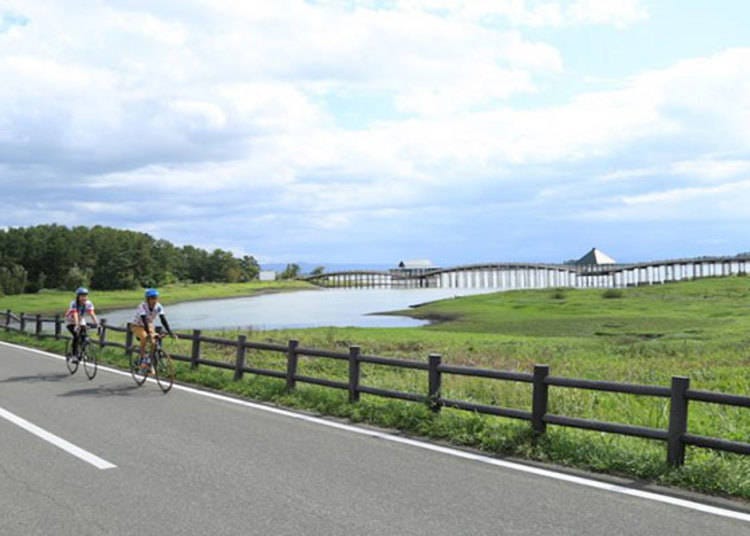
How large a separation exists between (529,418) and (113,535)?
204 inches

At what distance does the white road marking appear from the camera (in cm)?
791

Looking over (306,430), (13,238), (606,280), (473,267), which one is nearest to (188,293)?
(13,238)

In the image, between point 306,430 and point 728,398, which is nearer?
point 728,398

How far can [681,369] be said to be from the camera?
1878cm

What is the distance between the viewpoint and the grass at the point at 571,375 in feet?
26.0

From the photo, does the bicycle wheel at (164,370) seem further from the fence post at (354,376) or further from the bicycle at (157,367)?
the fence post at (354,376)

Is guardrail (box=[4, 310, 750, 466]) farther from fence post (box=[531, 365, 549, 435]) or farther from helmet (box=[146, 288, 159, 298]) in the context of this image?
helmet (box=[146, 288, 159, 298])

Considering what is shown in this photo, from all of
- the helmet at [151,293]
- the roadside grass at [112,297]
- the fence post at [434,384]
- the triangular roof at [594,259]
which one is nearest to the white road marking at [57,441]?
the helmet at [151,293]

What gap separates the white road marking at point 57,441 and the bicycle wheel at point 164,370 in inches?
117

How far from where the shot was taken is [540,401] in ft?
28.5

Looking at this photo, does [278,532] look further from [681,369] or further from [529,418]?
[681,369]

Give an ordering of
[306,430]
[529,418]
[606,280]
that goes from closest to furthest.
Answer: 1. [529,418]
2. [306,430]
3. [606,280]

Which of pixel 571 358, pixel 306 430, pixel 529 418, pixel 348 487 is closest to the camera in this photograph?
pixel 348 487

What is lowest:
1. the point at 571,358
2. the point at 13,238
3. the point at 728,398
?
the point at 571,358
